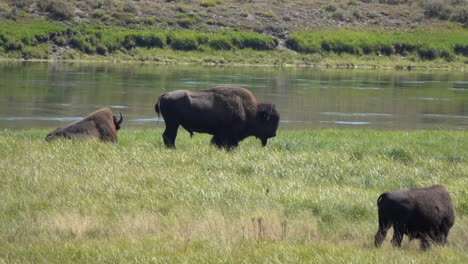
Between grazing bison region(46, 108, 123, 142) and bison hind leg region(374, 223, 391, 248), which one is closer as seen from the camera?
bison hind leg region(374, 223, 391, 248)

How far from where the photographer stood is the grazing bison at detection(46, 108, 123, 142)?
14789mm

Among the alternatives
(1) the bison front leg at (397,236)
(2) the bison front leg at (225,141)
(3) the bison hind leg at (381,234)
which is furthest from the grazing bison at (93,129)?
(1) the bison front leg at (397,236)

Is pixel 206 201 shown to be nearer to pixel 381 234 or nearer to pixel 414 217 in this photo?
pixel 381 234

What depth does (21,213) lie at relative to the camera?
9117 millimetres

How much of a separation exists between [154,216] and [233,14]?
58495mm

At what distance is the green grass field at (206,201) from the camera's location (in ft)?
25.4

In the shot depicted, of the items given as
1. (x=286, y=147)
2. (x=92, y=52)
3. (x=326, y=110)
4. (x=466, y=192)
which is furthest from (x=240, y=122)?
(x=92, y=52)

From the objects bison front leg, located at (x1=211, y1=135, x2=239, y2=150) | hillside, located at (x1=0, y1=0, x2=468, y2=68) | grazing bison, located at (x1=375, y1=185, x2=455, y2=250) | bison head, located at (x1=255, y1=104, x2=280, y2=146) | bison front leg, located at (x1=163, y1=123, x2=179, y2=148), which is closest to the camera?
grazing bison, located at (x1=375, y1=185, x2=455, y2=250)

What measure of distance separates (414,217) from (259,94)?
24.4m

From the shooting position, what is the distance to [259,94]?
32625 mm

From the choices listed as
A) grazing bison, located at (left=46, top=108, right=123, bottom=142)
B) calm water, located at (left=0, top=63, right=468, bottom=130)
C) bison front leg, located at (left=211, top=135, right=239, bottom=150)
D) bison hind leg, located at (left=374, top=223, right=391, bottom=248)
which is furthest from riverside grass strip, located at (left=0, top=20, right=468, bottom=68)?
bison hind leg, located at (left=374, top=223, right=391, bottom=248)

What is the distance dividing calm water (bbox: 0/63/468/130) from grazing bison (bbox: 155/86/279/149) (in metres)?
7.91

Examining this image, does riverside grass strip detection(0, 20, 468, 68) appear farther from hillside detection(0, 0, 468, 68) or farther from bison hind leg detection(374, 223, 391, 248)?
bison hind leg detection(374, 223, 391, 248)

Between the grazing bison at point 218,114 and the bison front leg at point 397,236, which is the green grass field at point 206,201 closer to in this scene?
the bison front leg at point 397,236
